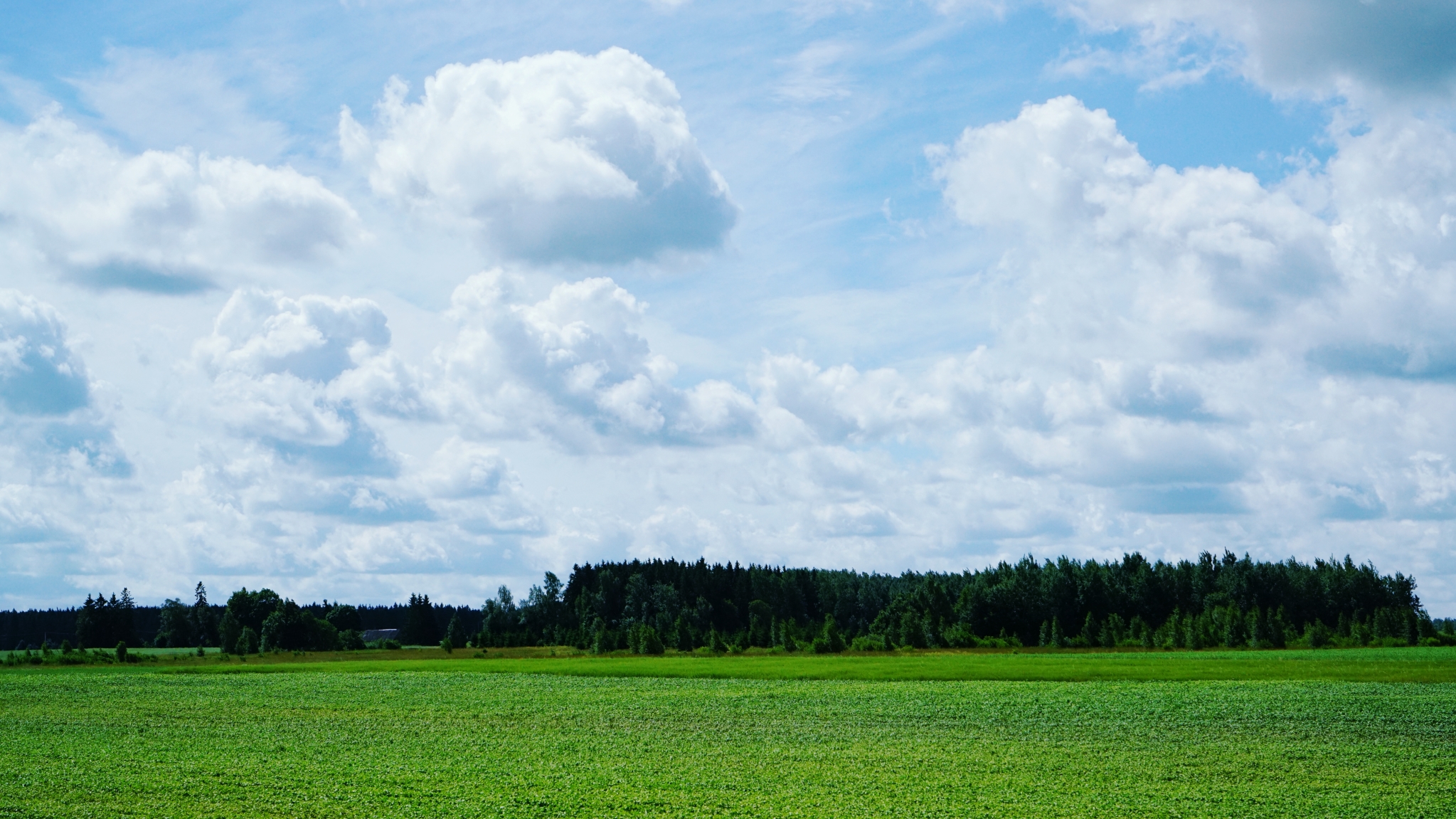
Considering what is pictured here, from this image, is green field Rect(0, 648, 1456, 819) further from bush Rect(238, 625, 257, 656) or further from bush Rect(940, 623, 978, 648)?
bush Rect(238, 625, 257, 656)

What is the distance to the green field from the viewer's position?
2480 centimetres

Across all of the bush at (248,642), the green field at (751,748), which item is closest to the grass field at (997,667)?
the green field at (751,748)

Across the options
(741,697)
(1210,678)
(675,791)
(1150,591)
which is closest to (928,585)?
(1150,591)

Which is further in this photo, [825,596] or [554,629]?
[825,596]

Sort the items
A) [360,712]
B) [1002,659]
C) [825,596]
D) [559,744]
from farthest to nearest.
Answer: [825,596]
[1002,659]
[360,712]
[559,744]

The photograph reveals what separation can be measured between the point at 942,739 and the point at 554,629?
118 meters

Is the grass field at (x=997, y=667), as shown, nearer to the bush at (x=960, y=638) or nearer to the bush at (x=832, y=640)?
the bush at (x=832, y=640)

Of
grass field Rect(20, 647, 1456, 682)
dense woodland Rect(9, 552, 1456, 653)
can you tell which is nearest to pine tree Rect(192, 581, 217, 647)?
dense woodland Rect(9, 552, 1456, 653)

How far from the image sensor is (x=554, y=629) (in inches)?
5802

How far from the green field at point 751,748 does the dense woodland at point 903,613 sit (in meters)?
55.5

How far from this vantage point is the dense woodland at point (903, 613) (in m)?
115

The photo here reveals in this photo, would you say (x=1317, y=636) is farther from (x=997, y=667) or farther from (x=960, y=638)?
(x=997, y=667)

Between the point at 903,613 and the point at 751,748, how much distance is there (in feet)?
327

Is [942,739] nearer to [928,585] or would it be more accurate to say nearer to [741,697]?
[741,697]
